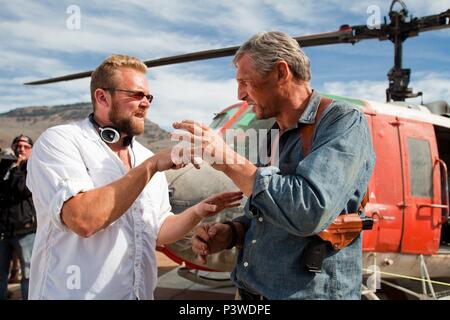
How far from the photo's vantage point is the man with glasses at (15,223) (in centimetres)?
526

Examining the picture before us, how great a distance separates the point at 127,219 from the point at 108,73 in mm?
696

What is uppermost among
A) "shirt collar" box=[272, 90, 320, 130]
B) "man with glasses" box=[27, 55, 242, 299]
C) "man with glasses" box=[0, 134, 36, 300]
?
"shirt collar" box=[272, 90, 320, 130]

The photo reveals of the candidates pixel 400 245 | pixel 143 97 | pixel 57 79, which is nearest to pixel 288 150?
pixel 143 97

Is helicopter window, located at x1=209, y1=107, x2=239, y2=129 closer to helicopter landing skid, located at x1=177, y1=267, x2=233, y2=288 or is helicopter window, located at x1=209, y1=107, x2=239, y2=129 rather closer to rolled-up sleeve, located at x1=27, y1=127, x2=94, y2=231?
helicopter landing skid, located at x1=177, y1=267, x2=233, y2=288

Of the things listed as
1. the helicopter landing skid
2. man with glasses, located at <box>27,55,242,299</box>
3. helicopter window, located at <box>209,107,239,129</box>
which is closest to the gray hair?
man with glasses, located at <box>27,55,242,299</box>

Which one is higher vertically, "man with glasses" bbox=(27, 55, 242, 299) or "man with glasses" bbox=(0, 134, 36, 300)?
"man with glasses" bbox=(27, 55, 242, 299)

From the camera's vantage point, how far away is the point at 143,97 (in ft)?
7.12

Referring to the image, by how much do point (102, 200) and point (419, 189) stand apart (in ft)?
15.1

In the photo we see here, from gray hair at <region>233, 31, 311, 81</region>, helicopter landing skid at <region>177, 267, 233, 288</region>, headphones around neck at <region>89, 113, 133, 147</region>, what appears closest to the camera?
gray hair at <region>233, 31, 311, 81</region>

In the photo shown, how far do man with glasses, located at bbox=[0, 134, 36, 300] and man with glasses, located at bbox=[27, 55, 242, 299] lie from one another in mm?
3606

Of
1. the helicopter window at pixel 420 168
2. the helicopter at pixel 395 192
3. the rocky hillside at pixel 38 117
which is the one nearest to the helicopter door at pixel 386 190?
the helicopter at pixel 395 192

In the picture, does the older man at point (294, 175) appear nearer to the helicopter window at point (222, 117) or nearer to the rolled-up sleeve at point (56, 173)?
the rolled-up sleeve at point (56, 173)

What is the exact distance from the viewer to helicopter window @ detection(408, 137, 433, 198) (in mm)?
5418

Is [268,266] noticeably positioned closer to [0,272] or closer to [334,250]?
[334,250]
